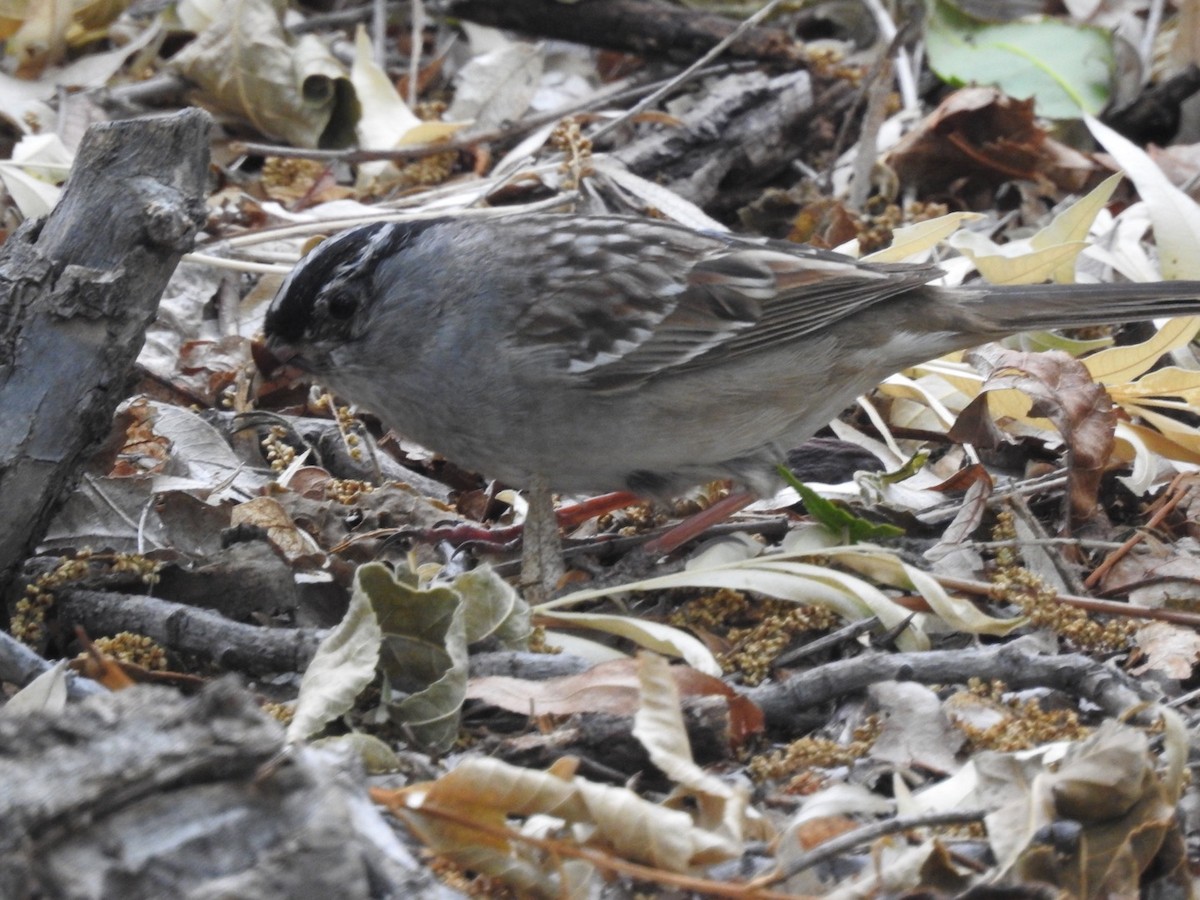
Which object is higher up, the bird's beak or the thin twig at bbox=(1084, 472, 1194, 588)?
the bird's beak

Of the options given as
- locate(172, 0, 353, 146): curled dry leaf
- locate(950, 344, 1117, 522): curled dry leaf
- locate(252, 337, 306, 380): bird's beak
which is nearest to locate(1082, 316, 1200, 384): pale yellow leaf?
locate(950, 344, 1117, 522): curled dry leaf

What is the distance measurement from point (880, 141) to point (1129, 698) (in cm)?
309

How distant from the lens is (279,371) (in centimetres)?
363

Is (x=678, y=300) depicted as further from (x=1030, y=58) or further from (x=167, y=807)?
(x=1030, y=58)

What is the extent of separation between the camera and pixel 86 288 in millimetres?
2820

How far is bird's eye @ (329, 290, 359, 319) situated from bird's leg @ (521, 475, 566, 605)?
607mm

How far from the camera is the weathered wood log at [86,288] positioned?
283 cm

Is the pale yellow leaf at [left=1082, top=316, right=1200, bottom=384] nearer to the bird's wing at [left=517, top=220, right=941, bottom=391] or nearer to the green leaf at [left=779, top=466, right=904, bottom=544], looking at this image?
the bird's wing at [left=517, top=220, right=941, bottom=391]

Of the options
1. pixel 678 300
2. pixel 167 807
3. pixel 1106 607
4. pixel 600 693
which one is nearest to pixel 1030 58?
pixel 678 300

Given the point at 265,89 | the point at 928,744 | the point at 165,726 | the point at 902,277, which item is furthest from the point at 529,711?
the point at 265,89

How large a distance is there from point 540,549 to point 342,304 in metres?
0.76

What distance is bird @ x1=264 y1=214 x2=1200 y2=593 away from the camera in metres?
3.49

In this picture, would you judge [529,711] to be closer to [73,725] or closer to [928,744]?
[928,744]

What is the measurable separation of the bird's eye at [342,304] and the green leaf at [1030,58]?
267 centimetres
